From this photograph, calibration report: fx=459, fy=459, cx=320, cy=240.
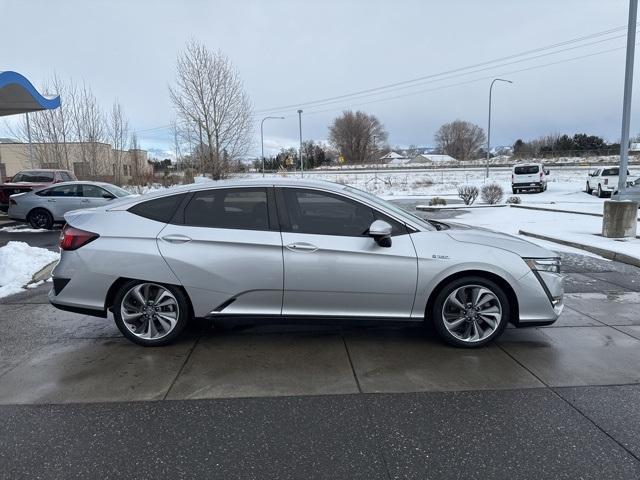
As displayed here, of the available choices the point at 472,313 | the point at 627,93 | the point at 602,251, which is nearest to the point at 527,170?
the point at 627,93

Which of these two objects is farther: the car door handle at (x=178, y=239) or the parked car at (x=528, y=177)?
the parked car at (x=528, y=177)

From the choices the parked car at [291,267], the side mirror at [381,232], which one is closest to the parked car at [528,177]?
the parked car at [291,267]

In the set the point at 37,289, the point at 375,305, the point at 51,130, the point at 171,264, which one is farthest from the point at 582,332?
the point at 51,130

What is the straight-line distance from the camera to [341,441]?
2971 millimetres

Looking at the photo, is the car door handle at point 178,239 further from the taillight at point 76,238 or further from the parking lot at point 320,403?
the parking lot at point 320,403

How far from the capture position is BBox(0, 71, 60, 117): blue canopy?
1289 centimetres

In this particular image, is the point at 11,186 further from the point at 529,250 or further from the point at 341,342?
the point at 529,250

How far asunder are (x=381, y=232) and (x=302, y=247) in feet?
2.40

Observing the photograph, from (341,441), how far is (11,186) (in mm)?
16646

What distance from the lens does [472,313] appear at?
4.34m

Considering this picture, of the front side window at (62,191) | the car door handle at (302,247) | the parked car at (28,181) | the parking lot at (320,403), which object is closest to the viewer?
the parking lot at (320,403)

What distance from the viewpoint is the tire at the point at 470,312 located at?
169 inches

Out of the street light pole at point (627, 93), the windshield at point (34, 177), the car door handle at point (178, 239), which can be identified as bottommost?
the car door handle at point (178, 239)

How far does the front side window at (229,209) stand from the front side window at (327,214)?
0.87 feet
